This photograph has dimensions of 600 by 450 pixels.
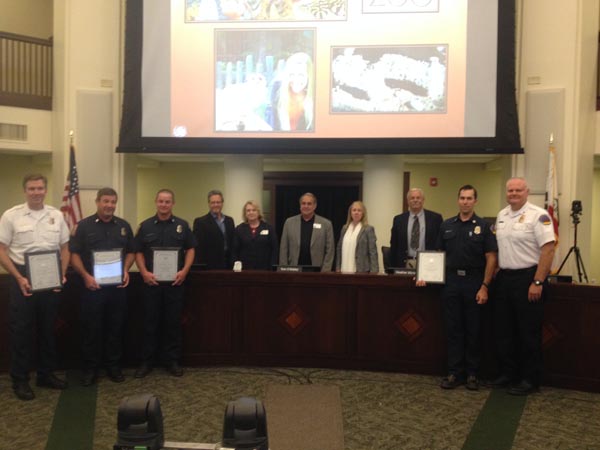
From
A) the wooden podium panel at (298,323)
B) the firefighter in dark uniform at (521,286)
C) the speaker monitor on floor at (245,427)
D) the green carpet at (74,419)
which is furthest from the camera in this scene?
the wooden podium panel at (298,323)

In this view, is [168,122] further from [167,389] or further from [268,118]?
[167,389]

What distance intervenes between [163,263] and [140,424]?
3.23 metres

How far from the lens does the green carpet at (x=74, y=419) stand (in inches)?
124

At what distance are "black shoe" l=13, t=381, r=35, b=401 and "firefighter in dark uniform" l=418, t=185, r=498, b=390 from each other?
311 cm

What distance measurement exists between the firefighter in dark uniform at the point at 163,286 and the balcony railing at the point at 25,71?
4373mm

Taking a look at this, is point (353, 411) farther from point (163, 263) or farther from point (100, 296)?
point (100, 296)

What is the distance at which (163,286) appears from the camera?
4.48 metres

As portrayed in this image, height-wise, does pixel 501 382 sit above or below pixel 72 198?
below

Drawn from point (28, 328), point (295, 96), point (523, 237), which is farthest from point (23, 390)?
point (295, 96)

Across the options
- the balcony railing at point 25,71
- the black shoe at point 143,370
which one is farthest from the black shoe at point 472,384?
the balcony railing at point 25,71

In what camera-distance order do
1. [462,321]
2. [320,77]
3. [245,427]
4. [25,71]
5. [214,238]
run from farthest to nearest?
[25,71], [320,77], [214,238], [462,321], [245,427]

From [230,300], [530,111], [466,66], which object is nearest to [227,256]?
[230,300]

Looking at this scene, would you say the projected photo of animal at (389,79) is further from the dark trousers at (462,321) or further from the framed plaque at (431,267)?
the dark trousers at (462,321)

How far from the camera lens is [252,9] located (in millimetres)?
6559
